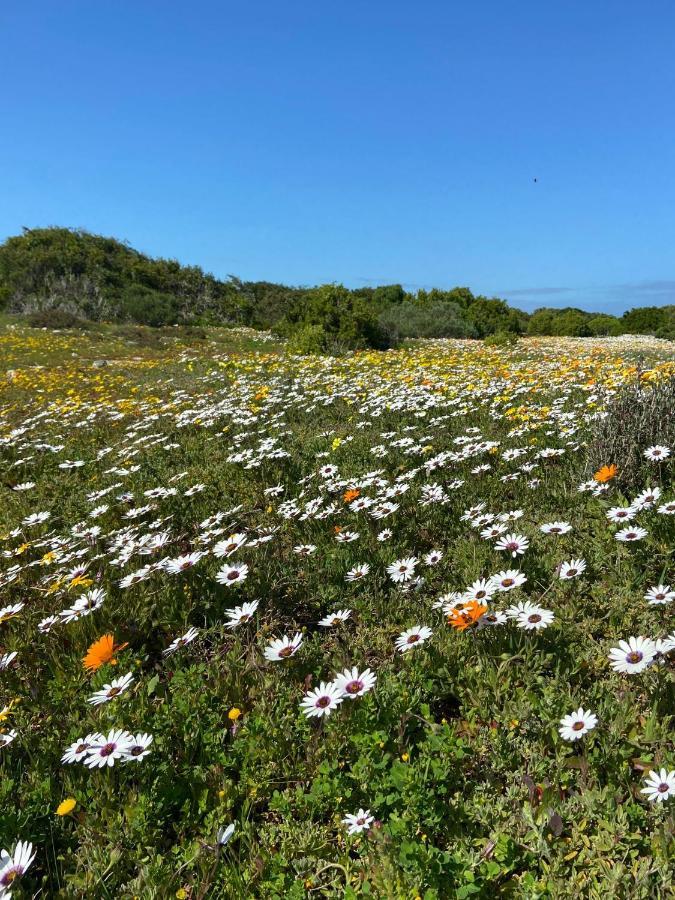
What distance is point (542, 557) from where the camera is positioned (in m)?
3.46

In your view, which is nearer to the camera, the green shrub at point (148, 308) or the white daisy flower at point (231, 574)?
the white daisy flower at point (231, 574)

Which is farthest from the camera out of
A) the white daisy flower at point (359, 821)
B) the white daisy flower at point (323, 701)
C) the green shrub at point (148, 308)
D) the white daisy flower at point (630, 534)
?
the green shrub at point (148, 308)

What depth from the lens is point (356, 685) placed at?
7.75 ft

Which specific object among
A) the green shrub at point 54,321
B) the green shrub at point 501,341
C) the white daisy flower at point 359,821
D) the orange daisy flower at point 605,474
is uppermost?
the green shrub at point 54,321

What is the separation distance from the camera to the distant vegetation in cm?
3023

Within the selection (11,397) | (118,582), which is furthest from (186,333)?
(118,582)

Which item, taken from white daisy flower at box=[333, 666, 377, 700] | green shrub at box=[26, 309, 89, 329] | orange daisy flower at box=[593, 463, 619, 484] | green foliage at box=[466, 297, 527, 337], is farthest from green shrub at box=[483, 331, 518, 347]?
green shrub at box=[26, 309, 89, 329]

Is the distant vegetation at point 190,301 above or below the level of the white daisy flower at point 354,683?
above

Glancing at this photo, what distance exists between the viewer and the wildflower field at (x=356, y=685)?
6.23 feet

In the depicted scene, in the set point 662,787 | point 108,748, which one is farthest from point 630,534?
point 108,748

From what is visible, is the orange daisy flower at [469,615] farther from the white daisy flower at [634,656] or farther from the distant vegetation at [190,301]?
the distant vegetation at [190,301]

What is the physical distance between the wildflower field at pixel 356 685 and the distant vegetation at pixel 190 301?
1765cm

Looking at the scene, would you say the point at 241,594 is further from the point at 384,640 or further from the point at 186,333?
the point at 186,333

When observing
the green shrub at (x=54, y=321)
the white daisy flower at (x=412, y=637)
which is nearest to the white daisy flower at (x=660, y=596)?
the white daisy flower at (x=412, y=637)
